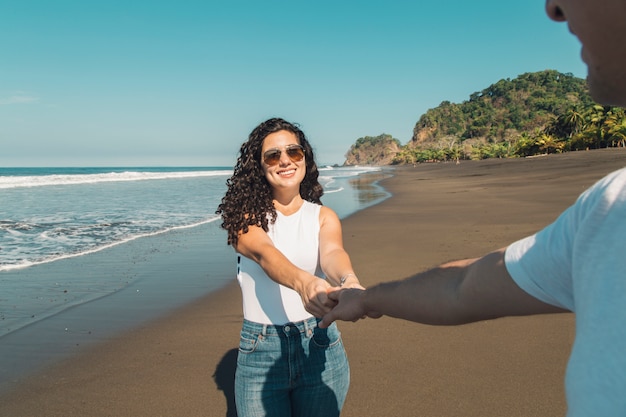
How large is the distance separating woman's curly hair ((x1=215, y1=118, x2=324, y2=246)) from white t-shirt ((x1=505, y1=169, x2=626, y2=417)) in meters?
1.58

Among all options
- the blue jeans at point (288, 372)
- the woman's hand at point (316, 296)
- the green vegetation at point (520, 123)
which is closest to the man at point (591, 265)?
the woman's hand at point (316, 296)

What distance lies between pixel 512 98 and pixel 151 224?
363 feet

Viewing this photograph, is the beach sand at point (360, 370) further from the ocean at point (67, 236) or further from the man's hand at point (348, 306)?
the man's hand at point (348, 306)

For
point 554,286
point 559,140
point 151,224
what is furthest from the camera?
point 559,140

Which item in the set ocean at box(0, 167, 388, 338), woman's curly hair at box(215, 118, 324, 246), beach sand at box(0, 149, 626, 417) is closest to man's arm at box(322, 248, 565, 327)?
woman's curly hair at box(215, 118, 324, 246)

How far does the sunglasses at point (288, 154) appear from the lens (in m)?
2.47

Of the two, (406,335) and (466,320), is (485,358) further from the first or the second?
(466,320)

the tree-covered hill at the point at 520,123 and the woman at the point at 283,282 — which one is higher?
the tree-covered hill at the point at 520,123

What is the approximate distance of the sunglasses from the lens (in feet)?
8.11

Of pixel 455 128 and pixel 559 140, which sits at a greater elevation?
pixel 455 128

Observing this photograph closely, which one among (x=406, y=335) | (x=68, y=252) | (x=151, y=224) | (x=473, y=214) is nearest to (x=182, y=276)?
(x=68, y=252)

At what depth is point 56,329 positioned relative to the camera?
16.7 feet

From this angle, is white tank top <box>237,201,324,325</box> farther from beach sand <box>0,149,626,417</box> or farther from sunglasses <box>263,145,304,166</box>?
beach sand <box>0,149,626,417</box>

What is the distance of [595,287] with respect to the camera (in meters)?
0.76
